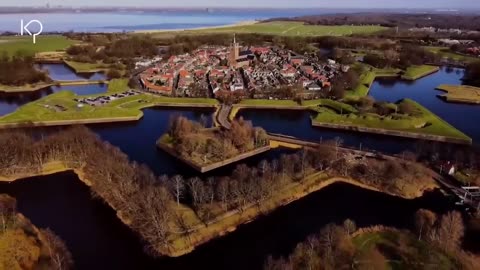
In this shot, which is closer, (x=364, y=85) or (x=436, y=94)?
(x=436, y=94)

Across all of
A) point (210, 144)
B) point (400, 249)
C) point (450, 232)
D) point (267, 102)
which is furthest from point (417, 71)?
point (400, 249)

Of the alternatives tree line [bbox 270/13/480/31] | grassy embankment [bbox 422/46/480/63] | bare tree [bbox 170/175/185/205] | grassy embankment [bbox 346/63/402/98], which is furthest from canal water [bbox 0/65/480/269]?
tree line [bbox 270/13/480/31]

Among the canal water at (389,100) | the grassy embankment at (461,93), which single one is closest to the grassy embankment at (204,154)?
the canal water at (389,100)

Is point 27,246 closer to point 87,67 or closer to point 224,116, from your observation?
point 224,116

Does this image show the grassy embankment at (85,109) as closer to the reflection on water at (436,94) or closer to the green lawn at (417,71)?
the reflection on water at (436,94)

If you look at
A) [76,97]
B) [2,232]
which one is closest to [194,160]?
[2,232]

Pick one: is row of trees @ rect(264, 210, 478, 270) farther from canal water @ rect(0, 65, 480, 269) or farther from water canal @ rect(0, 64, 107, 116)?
water canal @ rect(0, 64, 107, 116)
